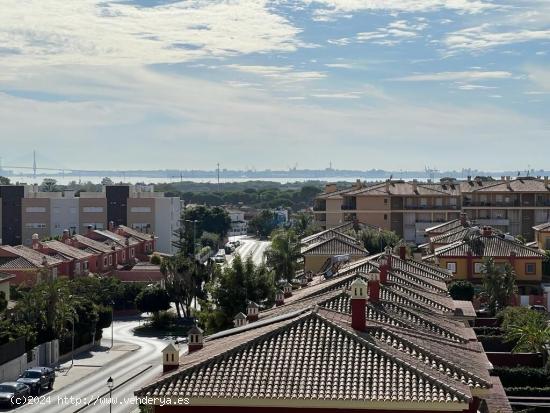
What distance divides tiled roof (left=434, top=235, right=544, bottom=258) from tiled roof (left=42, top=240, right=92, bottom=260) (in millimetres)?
29391

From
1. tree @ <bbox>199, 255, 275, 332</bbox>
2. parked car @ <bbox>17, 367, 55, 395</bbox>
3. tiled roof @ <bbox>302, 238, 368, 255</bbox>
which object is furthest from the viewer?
tiled roof @ <bbox>302, 238, 368, 255</bbox>

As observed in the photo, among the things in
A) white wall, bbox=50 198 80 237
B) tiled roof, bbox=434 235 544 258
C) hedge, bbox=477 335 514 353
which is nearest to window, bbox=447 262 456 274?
tiled roof, bbox=434 235 544 258

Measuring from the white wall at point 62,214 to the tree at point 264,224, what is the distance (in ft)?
185

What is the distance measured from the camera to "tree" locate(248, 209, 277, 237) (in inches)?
6476

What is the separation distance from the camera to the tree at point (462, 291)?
61344mm

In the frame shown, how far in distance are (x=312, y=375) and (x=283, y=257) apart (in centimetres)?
4391

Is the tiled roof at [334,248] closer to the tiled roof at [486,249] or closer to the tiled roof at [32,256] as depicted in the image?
the tiled roof at [486,249]

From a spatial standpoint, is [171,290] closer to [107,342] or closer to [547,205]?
[107,342]

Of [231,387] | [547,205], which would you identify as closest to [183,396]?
[231,387]

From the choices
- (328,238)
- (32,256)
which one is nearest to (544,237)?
(328,238)

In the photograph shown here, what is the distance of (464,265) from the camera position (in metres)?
69.2

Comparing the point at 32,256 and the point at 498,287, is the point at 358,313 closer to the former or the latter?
the point at 498,287

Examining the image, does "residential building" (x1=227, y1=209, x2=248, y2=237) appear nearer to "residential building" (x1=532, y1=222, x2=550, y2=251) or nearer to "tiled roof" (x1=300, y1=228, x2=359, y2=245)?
"residential building" (x1=532, y1=222, x2=550, y2=251)

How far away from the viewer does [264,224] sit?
16438 cm
